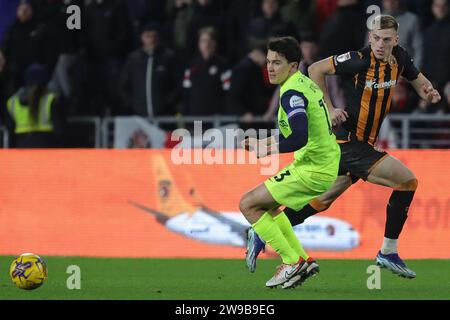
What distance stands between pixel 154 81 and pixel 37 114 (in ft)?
5.12

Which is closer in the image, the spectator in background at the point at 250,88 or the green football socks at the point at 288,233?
the green football socks at the point at 288,233

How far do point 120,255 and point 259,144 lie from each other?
4.72 meters

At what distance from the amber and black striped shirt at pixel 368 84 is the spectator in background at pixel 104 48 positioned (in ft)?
20.1

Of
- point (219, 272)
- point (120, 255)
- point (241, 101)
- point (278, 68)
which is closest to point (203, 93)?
point (241, 101)

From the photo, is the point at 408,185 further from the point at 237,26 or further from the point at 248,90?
the point at 237,26

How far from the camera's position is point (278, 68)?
991 cm

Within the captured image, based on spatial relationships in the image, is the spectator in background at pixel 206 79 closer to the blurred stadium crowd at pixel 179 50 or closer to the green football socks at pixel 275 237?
the blurred stadium crowd at pixel 179 50

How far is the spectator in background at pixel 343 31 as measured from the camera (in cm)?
1546

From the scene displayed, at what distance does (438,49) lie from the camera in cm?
1513

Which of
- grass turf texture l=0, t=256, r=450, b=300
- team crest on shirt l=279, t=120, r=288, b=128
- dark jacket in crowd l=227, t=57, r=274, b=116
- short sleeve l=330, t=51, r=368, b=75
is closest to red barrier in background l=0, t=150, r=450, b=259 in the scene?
grass turf texture l=0, t=256, r=450, b=300

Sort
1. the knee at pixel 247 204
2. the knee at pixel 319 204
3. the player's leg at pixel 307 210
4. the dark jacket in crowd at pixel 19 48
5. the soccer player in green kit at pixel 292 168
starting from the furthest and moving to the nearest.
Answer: the dark jacket in crowd at pixel 19 48, the knee at pixel 319 204, the player's leg at pixel 307 210, the knee at pixel 247 204, the soccer player in green kit at pixel 292 168

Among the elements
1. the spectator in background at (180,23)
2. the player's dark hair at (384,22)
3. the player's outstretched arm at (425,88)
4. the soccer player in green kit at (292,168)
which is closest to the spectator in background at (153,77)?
the spectator in background at (180,23)

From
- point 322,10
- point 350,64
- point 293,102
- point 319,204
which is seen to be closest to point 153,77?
point 322,10

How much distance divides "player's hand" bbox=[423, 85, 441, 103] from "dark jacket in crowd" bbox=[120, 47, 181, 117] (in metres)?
5.43
